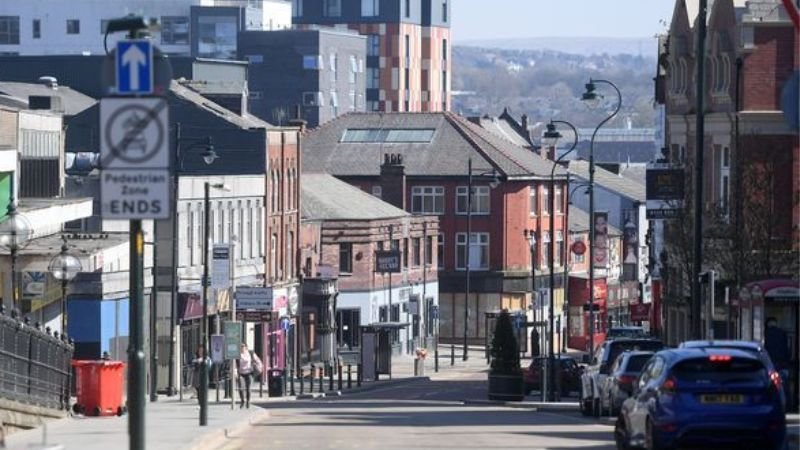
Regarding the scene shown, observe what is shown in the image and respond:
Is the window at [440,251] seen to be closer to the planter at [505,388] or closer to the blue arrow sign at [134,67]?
the planter at [505,388]

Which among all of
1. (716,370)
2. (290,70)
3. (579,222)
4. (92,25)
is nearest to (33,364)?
(716,370)

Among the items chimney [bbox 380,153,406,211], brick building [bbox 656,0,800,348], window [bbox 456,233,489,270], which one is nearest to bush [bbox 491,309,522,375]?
brick building [bbox 656,0,800,348]

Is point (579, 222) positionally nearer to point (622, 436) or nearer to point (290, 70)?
point (290, 70)

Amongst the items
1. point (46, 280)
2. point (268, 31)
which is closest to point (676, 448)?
point (46, 280)

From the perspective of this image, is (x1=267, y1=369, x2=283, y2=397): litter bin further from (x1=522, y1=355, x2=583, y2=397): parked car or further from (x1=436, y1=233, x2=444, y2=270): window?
(x1=436, y1=233, x2=444, y2=270): window

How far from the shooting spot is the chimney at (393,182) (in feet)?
388

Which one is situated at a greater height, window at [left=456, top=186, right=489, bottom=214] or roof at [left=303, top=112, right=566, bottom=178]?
roof at [left=303, top=112, right=566, bottom=178]

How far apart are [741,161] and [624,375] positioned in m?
11.6

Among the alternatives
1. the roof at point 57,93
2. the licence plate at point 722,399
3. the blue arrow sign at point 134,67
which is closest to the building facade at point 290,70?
the roof at point 57,93

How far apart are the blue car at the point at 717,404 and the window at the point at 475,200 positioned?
91.1 meters

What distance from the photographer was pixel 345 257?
343 ft

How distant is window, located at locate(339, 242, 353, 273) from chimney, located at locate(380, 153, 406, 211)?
13.6 m

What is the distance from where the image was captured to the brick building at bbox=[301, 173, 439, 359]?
10162 centimetres

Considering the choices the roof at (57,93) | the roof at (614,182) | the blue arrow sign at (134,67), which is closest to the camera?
the blue arrow sign at (134,67)
